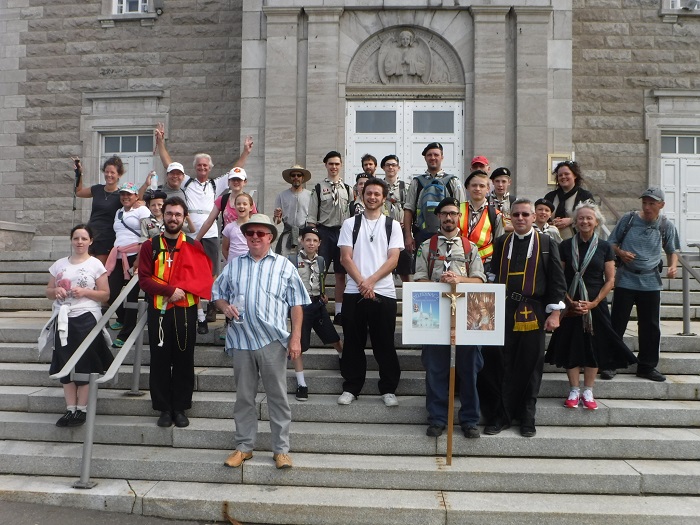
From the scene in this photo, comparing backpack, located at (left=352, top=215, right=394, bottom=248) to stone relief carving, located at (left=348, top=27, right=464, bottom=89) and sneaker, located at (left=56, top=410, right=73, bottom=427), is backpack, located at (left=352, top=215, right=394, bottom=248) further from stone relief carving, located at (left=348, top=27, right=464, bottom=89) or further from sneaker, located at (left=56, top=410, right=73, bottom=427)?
stone relief carving, located at (left=348, top=27, right=464, bottom=89)

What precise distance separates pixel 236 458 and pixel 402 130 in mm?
8047

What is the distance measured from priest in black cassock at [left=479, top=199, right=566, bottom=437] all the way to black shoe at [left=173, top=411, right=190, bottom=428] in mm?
2619

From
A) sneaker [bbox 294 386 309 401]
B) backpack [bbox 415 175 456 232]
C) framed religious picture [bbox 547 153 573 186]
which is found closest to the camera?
sneaker [bbox 294 386 309 401]

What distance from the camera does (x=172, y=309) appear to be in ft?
17.0

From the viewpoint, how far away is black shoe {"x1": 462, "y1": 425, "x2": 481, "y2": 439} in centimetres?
492

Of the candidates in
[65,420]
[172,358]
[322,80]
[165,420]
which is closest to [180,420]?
[165,420]

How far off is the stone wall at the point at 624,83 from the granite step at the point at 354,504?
29.8 ft

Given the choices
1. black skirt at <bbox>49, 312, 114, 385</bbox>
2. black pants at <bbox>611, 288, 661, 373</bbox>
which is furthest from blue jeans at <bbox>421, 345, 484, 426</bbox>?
black skirt at <bbox>49, 312, 114, 385</bbox>

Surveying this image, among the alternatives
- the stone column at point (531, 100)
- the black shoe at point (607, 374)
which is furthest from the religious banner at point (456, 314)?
the stone column at point (531, 100)

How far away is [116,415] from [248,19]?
8259 millimetres

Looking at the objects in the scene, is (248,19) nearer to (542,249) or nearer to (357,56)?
(357,56)

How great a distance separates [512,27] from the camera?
10883 millimetres

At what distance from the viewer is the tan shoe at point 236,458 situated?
4.71 metres

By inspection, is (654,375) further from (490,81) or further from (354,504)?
(490,81)
